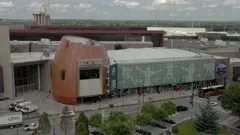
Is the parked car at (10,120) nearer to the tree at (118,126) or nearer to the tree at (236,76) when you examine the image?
the tree at (118,126)

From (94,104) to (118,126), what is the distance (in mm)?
17458

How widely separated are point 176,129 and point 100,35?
61.3 metres

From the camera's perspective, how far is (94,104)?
47.7m

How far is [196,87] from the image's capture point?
5972cm

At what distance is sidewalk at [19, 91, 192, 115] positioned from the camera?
45319 millimetres

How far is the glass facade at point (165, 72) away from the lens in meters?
53.0

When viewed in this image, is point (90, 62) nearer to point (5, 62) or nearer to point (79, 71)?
point (79, 71)

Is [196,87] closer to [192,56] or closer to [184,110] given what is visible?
[192,56]

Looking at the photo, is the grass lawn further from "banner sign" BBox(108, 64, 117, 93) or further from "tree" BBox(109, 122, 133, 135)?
"banner sign" BBox(108, 64, 117, 93)

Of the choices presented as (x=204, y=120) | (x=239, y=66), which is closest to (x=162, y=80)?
(x=239, y=66)

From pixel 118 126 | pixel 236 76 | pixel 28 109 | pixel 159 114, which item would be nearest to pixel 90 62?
pixel 28 109

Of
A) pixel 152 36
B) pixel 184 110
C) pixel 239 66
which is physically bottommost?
pixel 184 110

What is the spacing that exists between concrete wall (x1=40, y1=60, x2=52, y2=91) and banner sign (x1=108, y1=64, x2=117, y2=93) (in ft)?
36.5

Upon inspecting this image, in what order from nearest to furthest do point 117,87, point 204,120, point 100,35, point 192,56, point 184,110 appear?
1. point 204,120
2. point 184,110
3. point 117,87
4. point 192,56
5. point 100,35
